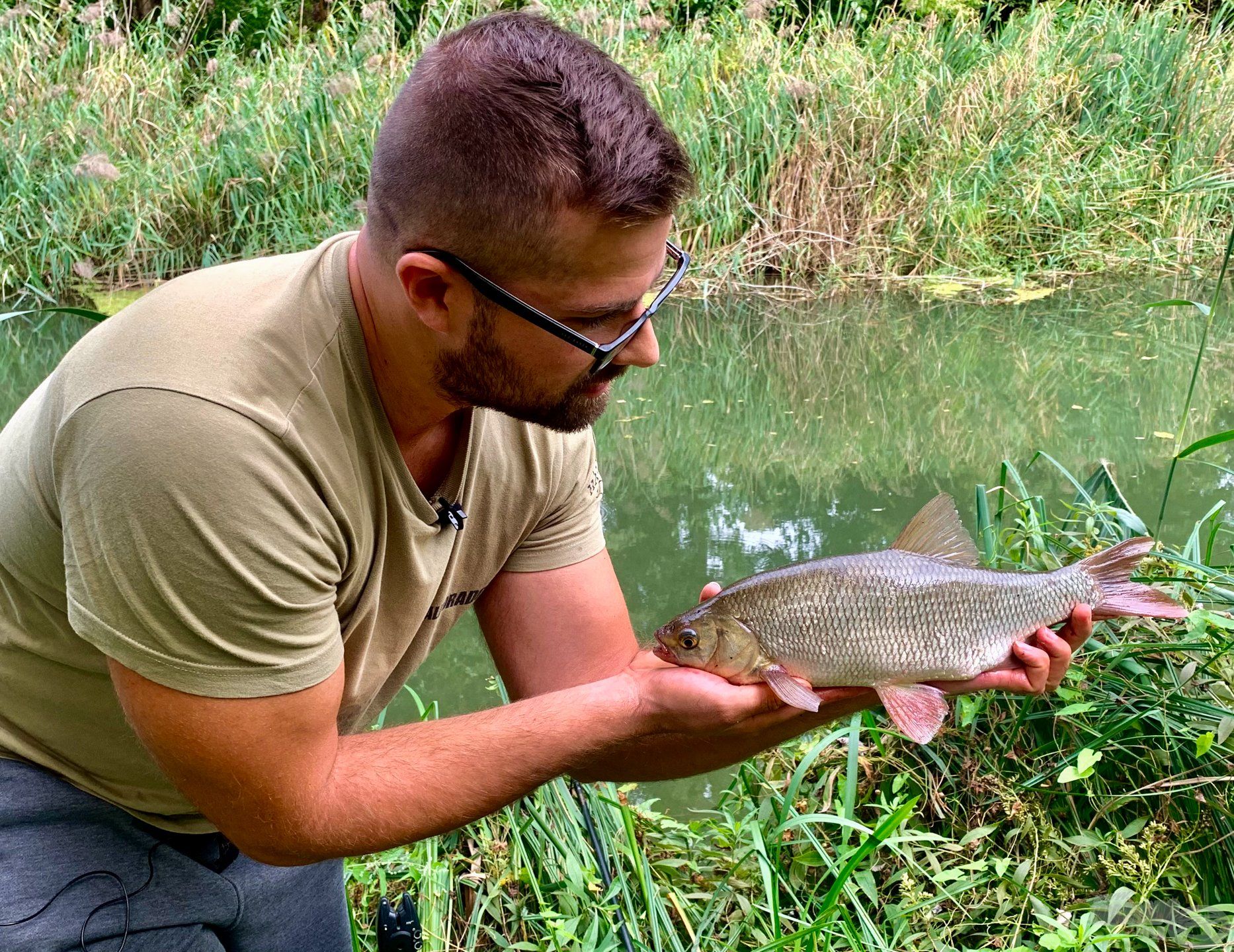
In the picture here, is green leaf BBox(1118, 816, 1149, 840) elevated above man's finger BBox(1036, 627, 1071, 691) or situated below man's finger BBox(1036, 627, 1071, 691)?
below

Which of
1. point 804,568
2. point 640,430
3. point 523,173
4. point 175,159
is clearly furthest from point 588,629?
point 175,159

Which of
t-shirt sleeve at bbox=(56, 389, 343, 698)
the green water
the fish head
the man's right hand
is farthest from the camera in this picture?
the green water

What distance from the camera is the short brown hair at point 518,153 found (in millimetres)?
1440

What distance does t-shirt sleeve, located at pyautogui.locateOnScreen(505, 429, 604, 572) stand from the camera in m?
1.95

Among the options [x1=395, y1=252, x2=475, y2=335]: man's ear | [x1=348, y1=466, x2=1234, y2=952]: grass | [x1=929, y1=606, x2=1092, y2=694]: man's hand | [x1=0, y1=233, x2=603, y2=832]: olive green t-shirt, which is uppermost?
[x1=395, y1=252, x2=475, y2=335]: man's ear

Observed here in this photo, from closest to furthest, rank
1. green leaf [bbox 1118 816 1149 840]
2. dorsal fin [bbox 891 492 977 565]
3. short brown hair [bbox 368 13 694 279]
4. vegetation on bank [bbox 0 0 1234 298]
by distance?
short brown hair [bbox 368 13 694 279], dorsal fin [bbox 891 492 977 565], green leaf [bbox 1118 816 1149 840], vegetation on bank [bbox 0 0 1234 298]

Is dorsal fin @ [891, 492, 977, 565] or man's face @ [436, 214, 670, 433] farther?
dorsal fin @ [891, 492, 977, 565]

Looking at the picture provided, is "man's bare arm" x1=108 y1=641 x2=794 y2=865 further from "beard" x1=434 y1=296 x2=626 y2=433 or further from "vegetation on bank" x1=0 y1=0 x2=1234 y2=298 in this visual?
"vegetation on bank" x1=0 y1=0 x2=1234 y2=298

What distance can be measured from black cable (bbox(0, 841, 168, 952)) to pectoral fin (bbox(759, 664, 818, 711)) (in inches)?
36.8

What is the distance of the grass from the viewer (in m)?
2.13

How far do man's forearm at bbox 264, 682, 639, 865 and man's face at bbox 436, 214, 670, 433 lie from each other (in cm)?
43

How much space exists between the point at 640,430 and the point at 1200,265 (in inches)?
175

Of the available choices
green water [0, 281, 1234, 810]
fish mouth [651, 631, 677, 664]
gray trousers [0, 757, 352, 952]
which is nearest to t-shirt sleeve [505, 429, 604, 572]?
fish mouth [651, 631, 677, 664]

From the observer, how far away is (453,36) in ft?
5.24
